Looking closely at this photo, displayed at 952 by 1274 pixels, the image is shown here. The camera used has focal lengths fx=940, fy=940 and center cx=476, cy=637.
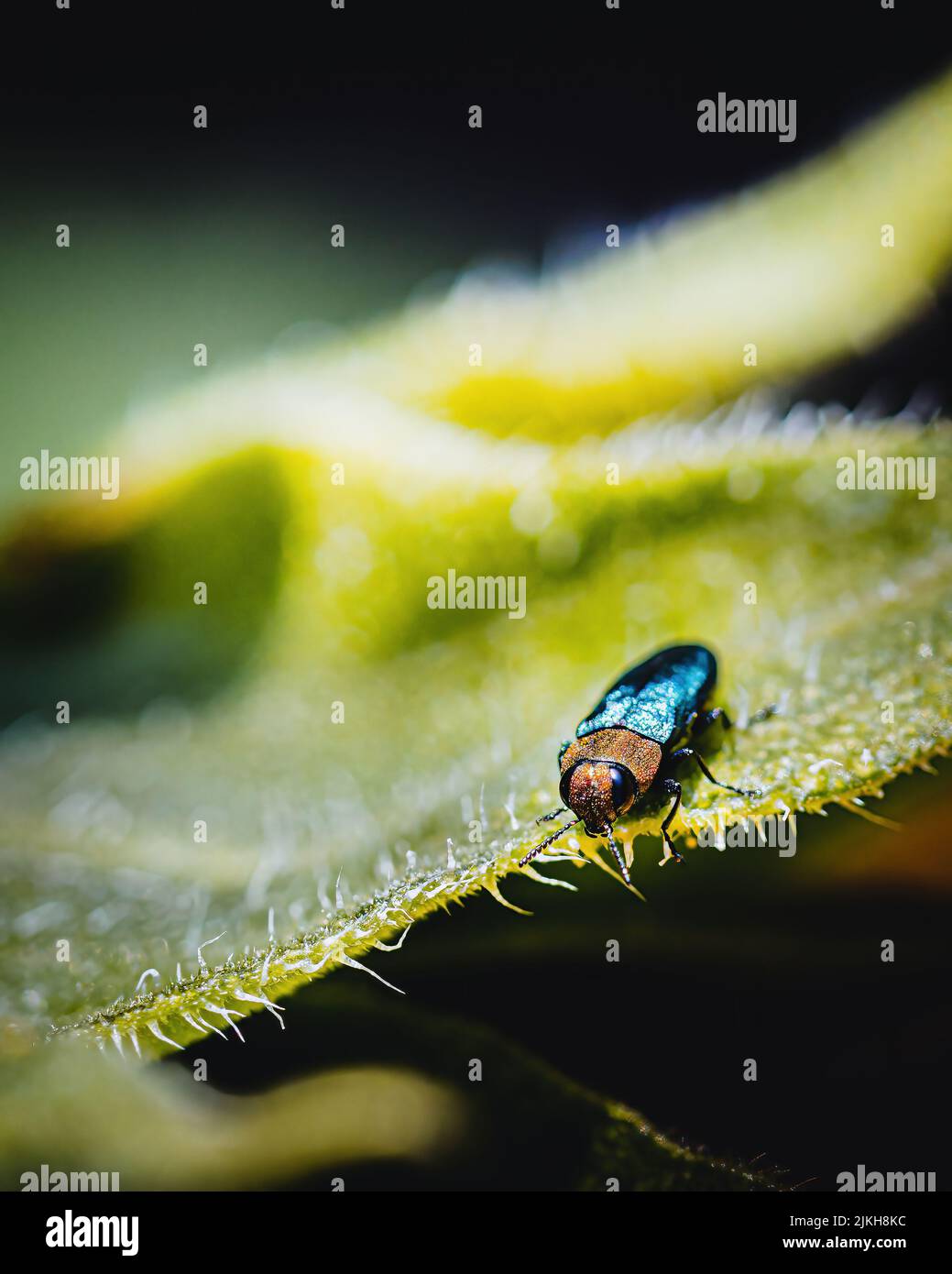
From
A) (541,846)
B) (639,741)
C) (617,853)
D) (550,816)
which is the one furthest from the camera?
(639,741)

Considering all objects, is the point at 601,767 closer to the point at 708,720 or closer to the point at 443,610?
the point at 708,720

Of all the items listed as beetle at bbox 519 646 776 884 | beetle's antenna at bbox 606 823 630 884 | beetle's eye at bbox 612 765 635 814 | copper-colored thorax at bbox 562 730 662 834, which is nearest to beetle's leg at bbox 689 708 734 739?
beetle at bbox 519 646 776 884

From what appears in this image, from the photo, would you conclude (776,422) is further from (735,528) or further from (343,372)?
(343,372)

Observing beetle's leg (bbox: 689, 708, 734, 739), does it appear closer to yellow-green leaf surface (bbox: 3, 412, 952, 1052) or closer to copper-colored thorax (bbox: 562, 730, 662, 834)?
yellow-green leaf surface (bbox: 3, 412, 952, 1052)

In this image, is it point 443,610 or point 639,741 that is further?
point 443,610

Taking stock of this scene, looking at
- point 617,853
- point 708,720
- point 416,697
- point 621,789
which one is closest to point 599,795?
point 621,789

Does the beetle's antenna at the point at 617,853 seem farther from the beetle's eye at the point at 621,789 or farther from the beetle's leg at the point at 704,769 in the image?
the beetle's leg at the point at 704,769

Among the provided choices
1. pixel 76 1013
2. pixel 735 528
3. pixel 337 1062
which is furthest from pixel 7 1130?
pixel 735 528
